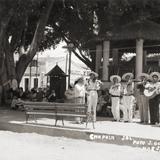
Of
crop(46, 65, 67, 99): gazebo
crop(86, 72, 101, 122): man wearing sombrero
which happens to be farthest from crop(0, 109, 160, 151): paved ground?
crop(46, 65, 67, 99): gazebo

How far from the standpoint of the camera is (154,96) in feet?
59.4

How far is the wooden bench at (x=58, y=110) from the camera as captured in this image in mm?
16391

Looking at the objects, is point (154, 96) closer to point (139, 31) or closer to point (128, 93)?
point (128, 93)

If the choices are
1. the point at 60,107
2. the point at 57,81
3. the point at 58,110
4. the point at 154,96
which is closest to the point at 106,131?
the point at 60,107

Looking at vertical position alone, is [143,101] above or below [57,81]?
below

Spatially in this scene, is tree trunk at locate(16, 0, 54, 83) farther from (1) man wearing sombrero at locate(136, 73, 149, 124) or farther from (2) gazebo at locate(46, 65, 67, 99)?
(1) man wearing sombrero at locate(136, 73, 149, 124)

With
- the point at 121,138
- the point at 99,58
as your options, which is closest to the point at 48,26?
the point at 99,58

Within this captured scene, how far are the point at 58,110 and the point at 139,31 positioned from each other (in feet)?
28.3

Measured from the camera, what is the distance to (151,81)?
18000 millimetres

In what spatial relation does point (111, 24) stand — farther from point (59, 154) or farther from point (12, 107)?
point (59, 154)

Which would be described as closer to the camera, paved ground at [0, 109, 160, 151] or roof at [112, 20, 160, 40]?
paved ground at [0, 109, 160, 151]

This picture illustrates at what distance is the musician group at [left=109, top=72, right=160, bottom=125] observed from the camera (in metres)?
18.0

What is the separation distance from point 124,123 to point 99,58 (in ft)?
31.6

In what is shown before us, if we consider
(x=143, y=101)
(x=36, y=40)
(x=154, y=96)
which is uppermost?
(x=36, y=40)
